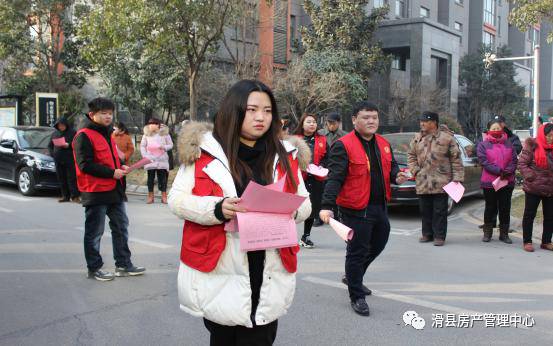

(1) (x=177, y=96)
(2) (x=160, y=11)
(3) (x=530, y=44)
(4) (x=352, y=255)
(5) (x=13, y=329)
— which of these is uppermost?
(3) (x=530, y=44)

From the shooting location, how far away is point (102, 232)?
5844 mm

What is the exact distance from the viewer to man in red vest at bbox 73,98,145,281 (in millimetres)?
5627

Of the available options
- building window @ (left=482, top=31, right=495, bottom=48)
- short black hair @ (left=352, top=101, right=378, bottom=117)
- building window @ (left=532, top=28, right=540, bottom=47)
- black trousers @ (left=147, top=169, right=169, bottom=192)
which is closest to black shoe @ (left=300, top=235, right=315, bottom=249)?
short black hair @ (left=352, top=101, right=378, bottom=117)

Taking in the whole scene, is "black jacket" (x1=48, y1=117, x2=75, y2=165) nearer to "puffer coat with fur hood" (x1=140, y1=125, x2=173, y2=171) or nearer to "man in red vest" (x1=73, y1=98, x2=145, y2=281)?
"puffer coat with fur hood" (x1=140, y1=125, x2=173, y2=171)

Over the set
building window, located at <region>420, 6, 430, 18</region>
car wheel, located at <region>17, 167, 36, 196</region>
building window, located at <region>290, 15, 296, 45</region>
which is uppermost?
building window, located at <region>420, 6, 430, 18</region>

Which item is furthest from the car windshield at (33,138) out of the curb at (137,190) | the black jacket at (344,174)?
the black jacket at (344,174)

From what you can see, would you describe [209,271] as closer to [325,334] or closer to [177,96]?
[325,334]

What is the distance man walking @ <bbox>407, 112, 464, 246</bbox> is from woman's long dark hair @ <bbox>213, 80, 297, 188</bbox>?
18.2ft

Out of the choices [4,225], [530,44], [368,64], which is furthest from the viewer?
[530,44]

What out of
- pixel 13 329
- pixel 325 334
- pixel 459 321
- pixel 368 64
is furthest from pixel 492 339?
pixel 368 64

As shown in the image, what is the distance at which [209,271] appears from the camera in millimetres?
2658

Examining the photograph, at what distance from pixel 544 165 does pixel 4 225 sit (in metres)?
8.19

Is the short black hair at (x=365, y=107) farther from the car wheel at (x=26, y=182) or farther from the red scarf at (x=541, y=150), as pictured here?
the car wheel at (x=26, y=182)

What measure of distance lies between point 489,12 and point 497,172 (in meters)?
44.9
